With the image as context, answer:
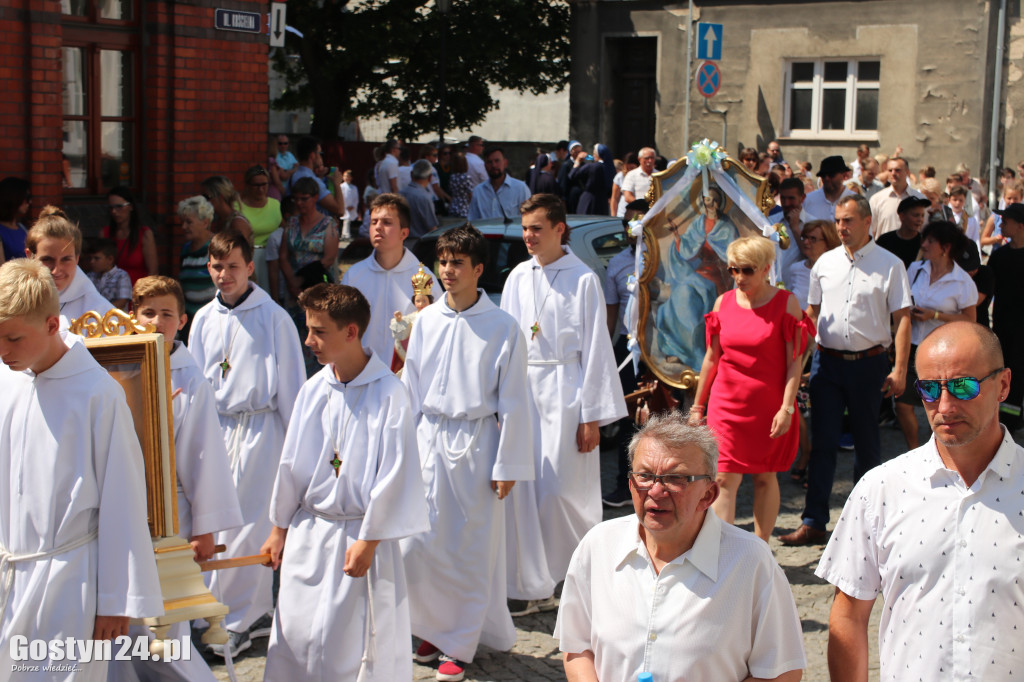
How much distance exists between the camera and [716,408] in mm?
6645

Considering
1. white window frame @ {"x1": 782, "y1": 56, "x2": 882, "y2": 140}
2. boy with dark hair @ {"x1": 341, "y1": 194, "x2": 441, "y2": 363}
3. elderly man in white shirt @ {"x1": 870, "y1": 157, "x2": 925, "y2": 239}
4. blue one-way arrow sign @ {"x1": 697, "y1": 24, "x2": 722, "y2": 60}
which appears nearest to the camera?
boy with dark hair @ {"x1": 341, "y1": 194, "x2": 441, "y2": 363}

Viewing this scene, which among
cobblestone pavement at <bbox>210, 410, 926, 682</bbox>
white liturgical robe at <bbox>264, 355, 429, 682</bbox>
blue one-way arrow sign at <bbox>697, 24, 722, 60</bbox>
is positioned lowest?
cobblestone pavement at <bbox>210, 410, 926, 682</bbox>

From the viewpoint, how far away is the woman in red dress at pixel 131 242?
8922 millimetres

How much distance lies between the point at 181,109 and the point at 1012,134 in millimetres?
17294

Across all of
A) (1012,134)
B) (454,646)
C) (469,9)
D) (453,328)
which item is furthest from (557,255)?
(469,9)

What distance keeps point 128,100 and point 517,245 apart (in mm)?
4128

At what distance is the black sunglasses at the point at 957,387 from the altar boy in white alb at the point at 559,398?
11.0 ft

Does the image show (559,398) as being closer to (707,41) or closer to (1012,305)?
(1012,305)

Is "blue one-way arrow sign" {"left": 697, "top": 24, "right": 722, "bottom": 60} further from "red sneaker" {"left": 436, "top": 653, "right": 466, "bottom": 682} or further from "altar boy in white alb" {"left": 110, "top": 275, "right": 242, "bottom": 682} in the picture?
"altar boy in white alb" {"left": 110, "top": 275, "right": 242, "bottom": 682}

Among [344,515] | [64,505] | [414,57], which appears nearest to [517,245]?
[344,515]

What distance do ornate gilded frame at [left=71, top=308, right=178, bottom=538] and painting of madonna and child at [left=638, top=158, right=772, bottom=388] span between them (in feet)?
13.9

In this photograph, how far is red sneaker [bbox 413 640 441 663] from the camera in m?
5.77

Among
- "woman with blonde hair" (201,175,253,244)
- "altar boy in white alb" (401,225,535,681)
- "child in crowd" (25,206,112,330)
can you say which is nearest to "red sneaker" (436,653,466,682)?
"altar boy in white alb" (401,225,535,681)

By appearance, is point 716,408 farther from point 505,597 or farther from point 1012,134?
point 1012,134
